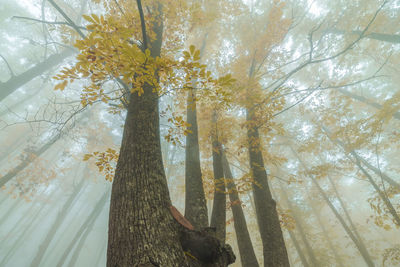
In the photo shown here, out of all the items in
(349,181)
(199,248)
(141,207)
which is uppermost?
(349,181)

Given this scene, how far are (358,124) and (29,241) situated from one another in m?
58.0

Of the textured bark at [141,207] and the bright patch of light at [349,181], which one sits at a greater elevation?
the bright patch of light at [349,181]

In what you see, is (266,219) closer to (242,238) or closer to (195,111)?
(242,238)

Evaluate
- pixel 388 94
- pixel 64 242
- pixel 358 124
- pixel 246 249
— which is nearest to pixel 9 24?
pixel 246 249

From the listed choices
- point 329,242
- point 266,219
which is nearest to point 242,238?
point 266,219

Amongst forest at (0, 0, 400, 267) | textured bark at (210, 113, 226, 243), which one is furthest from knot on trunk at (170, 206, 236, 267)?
textured bark at (210, 113, 226, 243)

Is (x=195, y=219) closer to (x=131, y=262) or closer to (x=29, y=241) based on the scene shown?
(x=131, y=262)

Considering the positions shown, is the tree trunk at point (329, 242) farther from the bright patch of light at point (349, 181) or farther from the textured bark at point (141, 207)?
the bright patch of light at point (349, 181)

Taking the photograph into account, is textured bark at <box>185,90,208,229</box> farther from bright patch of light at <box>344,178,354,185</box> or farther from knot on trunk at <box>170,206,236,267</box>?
bright patch of light at <box>344,178,354,185</box>

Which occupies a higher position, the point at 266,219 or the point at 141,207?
the point at 266,219

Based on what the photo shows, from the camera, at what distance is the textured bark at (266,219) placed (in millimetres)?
2953

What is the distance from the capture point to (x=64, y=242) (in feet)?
120

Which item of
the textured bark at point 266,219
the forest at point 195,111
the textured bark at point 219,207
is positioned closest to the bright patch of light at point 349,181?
the forest at point 195,111

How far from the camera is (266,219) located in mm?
3289
